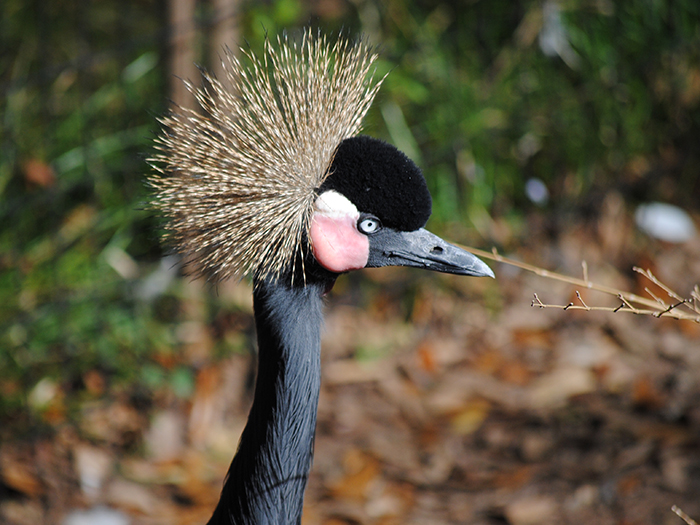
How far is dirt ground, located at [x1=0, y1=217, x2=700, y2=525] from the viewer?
2406 millimetres

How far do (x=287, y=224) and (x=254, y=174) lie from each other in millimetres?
129

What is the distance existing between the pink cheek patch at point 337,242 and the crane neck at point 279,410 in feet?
0.27

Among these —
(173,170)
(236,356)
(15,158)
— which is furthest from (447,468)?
(15,158)

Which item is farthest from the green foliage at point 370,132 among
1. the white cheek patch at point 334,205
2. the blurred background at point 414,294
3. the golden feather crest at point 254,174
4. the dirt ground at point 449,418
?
the white cheek patch at point 334,205

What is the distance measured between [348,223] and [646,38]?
2.75 metres

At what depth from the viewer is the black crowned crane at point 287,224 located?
4.70ft

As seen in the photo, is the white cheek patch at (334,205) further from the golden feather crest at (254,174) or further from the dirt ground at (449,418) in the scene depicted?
the dirt ground at (449,418)

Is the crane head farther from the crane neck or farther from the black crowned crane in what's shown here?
the crane neck

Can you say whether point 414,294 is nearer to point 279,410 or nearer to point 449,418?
point 449,418

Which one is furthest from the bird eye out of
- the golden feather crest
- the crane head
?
the golden feather crest

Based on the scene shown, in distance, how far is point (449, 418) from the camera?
2.86 metres

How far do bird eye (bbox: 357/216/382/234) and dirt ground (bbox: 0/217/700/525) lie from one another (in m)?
1.32

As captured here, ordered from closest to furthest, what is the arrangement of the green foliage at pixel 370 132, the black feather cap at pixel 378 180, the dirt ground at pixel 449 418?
1. the black feather cap at pixel 378 180
2. the dirt ground at pixel 449 418
3. the green foliage at pixel 370 132

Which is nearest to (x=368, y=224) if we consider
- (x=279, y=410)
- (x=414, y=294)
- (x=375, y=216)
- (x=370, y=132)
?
(x=375, y=216)
